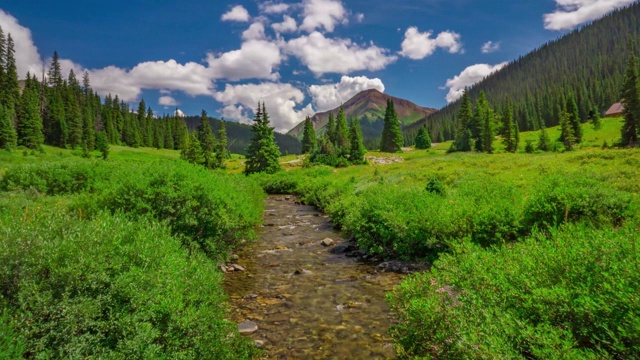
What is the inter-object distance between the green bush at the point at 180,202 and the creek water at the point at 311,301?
8.10 ft

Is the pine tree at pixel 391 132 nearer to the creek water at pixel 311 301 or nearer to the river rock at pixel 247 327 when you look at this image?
the creek water at pixel 311 301

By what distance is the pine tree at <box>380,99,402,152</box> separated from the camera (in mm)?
110188

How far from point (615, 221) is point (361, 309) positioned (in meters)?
9.82

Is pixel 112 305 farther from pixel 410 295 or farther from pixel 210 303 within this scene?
pixel 410 295

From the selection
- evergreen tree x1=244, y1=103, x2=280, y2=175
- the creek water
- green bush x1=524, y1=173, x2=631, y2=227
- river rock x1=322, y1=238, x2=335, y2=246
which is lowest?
the creek water

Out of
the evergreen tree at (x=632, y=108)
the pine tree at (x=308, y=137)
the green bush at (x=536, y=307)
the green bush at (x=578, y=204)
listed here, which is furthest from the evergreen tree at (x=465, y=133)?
the green bush at (x=536, y=307)

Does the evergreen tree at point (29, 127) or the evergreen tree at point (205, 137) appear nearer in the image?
the evergreen tree at point (29, 127)

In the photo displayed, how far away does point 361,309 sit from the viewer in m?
11.9

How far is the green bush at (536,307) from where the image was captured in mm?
5027

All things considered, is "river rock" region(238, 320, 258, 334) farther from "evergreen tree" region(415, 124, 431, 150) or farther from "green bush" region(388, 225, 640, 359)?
"evergreen tree" region(415, 124, 431, 150)

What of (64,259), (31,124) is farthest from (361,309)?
(31,124)

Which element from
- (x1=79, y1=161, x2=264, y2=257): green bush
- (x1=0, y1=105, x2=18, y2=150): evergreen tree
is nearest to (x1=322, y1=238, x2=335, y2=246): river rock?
(x1=79, y1=161, x2=264, y2=257): green bush

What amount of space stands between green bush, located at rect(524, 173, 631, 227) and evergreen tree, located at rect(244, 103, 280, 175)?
62.6m

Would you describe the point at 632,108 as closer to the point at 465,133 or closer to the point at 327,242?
the point at 465,133
